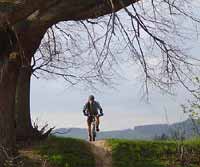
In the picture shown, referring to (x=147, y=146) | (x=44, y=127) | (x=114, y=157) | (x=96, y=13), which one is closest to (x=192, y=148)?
(x=147, y=146)

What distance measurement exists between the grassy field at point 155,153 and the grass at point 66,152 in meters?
0.87

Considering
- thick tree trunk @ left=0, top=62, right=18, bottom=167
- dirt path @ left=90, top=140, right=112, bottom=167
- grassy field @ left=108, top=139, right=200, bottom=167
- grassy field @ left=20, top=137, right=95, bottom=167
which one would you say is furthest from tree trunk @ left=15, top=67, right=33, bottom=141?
thick tree trunk @ left=0, top=62, right=18, bottom=167

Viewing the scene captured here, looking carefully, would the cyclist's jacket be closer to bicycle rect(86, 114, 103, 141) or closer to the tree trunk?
bicycle rect(86, 114, 103, 141)

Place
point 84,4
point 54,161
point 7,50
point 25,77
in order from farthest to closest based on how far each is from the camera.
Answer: point 25,77 → point 54,161 → point 7,50 → point 84,4

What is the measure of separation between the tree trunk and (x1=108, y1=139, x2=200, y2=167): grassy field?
8.94 ft

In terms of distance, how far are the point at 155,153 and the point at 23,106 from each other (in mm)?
4496

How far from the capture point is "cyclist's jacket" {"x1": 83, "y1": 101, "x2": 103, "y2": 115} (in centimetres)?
2322

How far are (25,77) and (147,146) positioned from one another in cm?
455

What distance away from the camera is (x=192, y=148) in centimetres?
2208

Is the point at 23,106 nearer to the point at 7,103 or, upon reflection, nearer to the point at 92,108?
the point at 92,108

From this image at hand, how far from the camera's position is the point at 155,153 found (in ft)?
70.5

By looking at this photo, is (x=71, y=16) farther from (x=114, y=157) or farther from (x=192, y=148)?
(x=192, y=148)

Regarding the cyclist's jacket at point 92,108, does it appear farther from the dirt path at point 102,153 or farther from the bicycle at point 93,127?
the dirt path at point 102,153

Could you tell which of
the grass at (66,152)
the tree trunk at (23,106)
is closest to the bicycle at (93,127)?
the grass at (66,152)
